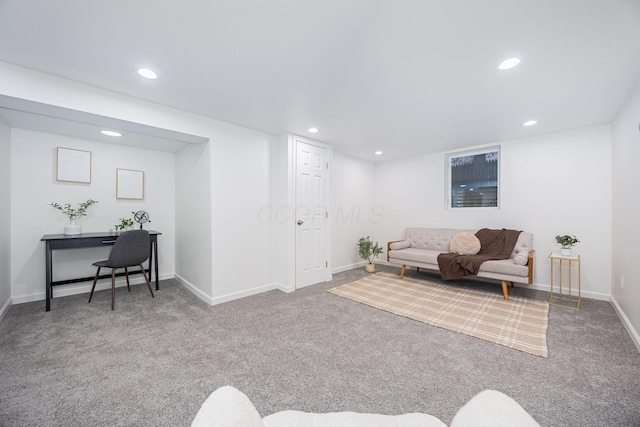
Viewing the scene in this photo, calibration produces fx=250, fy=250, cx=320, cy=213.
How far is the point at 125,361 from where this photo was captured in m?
1.89

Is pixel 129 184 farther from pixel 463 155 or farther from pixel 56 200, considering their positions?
pixel 463 155

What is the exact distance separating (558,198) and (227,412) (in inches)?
183

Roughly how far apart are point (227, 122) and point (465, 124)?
3057 mm

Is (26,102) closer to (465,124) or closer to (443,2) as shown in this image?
(443,2)

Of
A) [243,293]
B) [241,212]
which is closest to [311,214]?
[241,212]

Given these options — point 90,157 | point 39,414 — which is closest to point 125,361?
point 39,414

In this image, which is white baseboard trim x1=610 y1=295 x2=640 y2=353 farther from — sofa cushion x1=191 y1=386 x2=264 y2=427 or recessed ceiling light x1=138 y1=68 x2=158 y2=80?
recessed ceiling light x1=138 y1=68 x2=158 y2=80

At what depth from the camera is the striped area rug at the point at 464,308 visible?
228 centimetres

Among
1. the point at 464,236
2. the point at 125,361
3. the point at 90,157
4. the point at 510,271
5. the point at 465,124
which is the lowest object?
the point at 125,361

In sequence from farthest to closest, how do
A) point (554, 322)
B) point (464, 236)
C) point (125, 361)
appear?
1. point (464, 236)
2. point (554, 322)
3. point (125, 361)

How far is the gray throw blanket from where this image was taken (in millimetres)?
3435

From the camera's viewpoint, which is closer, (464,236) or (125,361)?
(125,361)

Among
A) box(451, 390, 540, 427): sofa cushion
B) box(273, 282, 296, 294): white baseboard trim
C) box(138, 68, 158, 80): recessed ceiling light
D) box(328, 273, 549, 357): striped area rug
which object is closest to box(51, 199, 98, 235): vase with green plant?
box(138, 68, 158, 80): recessed ceiling light

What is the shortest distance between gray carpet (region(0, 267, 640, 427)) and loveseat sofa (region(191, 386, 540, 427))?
0.72m
